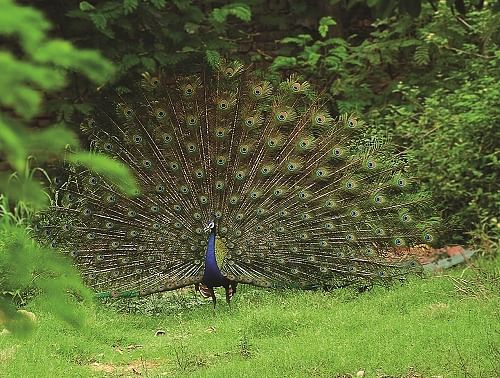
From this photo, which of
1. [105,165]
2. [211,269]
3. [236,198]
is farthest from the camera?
[236,198]

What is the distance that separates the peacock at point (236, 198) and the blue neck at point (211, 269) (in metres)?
0.14

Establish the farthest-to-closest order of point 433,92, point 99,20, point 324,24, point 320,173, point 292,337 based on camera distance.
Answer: point 324,24
point 433,92
point 99,20
point 320,173
point 292,337

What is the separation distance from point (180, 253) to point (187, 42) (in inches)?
130

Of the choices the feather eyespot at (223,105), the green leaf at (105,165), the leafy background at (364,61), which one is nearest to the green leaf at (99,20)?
the leafy background at (364,61)

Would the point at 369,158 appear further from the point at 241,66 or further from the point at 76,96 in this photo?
the point at 76,96

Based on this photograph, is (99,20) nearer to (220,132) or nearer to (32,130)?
(220,132)

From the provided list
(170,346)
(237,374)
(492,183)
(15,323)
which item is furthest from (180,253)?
(15,323)

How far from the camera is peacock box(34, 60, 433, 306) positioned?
6.96 metres

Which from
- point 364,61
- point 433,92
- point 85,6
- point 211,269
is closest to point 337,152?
point 211,269

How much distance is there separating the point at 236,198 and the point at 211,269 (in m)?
0.66

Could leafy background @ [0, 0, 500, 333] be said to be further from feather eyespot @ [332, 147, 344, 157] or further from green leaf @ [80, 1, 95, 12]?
feather eyespot @ [332, 147, 344, 157]

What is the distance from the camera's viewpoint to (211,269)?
6.70 meters

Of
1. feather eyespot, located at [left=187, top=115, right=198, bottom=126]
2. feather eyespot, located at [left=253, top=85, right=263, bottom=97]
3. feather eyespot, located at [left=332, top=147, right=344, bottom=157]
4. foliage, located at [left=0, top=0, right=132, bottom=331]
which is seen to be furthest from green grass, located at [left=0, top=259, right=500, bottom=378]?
foliage, located at [left=0, top=0, right=132, bottom=331]

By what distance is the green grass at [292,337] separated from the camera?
5.04 meters
